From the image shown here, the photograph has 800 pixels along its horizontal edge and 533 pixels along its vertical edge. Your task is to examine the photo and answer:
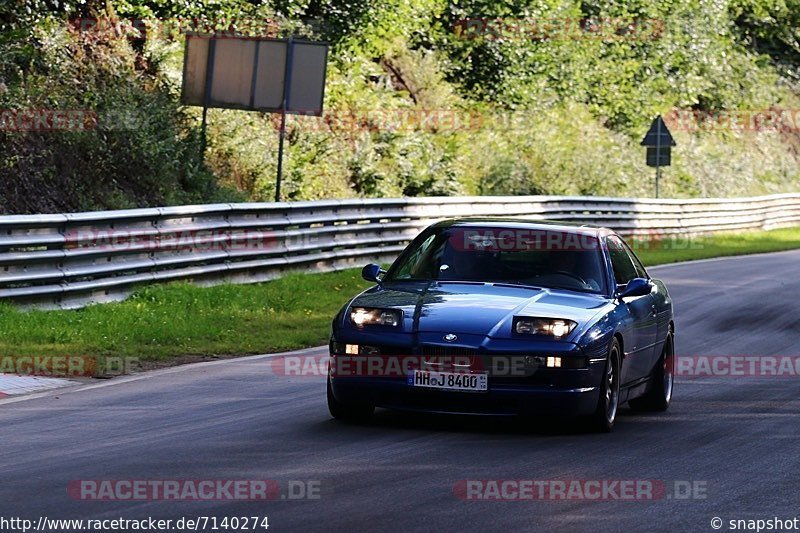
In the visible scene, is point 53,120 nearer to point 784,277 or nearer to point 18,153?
point 18,153

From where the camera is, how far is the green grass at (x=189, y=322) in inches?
529

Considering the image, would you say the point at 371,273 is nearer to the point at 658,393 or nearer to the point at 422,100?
the point at 658,393

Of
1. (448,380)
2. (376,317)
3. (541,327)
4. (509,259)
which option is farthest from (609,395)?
(376,317)

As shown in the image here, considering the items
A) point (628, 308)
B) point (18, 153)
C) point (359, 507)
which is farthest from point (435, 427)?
point (18, 153)

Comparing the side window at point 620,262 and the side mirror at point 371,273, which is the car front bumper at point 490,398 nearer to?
the side mirror at point 371,273

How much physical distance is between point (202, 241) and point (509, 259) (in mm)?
8025

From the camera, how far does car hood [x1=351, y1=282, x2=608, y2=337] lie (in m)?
9.48

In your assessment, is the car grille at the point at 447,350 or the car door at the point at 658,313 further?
the car door at the point at 658,313

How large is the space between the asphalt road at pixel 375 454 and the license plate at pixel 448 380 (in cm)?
32

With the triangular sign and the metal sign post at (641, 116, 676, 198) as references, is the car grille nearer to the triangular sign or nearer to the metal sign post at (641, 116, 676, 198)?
the metal sign post at (641, 116, 676, 198)

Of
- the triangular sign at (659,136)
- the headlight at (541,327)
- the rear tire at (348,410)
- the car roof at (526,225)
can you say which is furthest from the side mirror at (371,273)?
the triangular sign at (659,136)

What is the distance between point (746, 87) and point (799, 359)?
4145 cm

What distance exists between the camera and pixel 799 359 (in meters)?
14.9

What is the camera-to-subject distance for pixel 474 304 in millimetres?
9812
